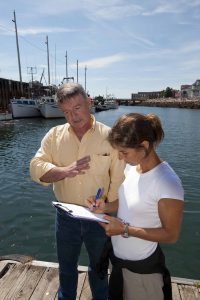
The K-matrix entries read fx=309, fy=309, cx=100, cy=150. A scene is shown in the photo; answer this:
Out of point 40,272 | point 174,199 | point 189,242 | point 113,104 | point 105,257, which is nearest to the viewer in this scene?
point 174,199

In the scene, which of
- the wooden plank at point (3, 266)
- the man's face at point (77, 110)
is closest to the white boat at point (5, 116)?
the wooden plank at point (3, 266)

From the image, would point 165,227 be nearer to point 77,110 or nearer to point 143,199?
point 143,199

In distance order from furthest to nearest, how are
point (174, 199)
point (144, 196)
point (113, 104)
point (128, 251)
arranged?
point (113, 104)
point (128, 251)
point (144, 196)
point (174, 199)

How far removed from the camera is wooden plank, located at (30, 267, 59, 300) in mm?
3385

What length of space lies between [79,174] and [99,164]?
21cm

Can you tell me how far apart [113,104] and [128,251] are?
9152cm

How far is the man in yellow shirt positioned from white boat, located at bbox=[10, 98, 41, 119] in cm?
4067

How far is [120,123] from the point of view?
1932 mm

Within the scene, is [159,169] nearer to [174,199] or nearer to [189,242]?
[174,199]

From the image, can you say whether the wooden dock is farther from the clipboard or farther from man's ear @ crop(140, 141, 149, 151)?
man's ear @ crop(140, 141, 149, 151)

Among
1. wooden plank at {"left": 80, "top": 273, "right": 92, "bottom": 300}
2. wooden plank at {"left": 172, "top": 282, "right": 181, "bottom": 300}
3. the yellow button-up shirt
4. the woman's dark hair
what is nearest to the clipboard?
the yellow button-up shirt

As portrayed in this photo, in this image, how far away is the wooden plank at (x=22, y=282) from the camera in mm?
3408

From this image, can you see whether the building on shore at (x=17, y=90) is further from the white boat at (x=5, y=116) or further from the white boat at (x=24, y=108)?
the white boat at (x=5, y=116)

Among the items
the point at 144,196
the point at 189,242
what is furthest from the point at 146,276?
the point at 189,242
